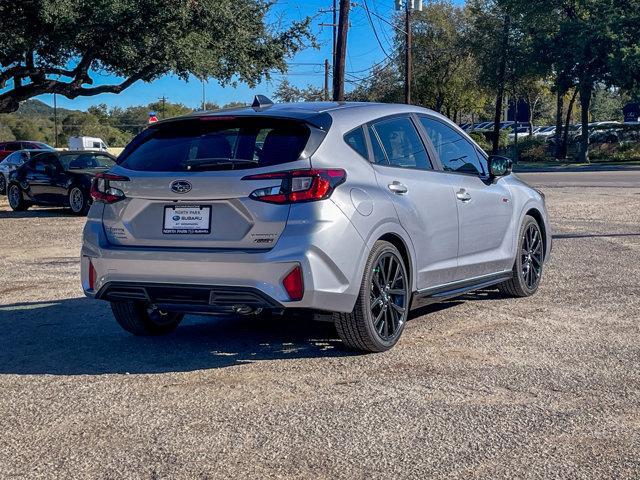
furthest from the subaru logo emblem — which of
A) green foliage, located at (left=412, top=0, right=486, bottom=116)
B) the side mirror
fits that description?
green foliage, located at (left=412, top=0, right=486, bottom=116)

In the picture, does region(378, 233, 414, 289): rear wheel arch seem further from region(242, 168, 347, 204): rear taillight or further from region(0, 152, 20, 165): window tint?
region(0, 152, 20, 165): window tint

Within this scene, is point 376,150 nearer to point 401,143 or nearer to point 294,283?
point 401,143

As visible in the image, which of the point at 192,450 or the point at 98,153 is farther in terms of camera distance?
the point at 98,153

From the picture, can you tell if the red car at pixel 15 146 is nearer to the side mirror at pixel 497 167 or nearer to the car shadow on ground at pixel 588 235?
the car shadow on ground at pixel 588 235

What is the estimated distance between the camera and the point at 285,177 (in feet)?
19.1

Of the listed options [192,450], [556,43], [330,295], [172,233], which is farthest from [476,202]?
[556,43]

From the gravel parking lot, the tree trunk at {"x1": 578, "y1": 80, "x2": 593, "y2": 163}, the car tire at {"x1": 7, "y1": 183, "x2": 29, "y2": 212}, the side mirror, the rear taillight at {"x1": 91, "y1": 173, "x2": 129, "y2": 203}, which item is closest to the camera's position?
the gravel parking lot

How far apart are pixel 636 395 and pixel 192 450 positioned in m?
2.64

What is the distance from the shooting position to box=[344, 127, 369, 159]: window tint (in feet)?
21.0

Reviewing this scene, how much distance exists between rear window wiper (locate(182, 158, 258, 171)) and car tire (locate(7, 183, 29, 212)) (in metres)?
17.6

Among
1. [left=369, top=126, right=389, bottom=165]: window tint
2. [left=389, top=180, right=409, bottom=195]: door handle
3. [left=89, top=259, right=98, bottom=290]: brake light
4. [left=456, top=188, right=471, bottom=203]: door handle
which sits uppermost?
[left=369, top=126, right=389, bottom=165]: window tint

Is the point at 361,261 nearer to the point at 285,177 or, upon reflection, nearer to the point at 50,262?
the point at 285,177

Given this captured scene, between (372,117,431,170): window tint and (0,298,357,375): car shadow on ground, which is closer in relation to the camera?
(0,298,357,375): car shadow on ground

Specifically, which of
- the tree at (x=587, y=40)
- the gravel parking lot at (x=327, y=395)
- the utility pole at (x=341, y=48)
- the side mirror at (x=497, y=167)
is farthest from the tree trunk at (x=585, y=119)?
the side mirror at (x=497, y=167)
